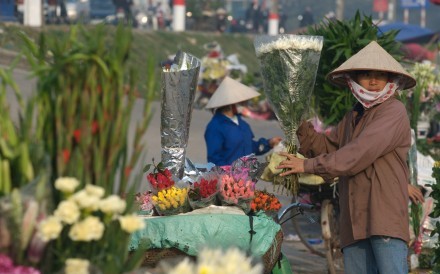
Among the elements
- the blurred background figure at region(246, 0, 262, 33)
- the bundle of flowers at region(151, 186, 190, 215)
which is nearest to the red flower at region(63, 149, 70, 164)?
the bundle of flowers at region(151, 186, 190, 215)

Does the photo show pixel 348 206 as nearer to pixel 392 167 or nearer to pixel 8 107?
pixel 392 167

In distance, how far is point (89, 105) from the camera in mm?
3383

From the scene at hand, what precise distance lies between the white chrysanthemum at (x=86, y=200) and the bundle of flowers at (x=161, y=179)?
9.35 ft

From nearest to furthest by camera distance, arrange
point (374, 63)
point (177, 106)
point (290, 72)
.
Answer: point (374, 63) < point (290, 72) < point (177, 106)

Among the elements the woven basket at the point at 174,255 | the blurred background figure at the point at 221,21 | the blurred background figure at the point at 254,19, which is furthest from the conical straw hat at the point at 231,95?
the blurred background figure at the point at 254,19

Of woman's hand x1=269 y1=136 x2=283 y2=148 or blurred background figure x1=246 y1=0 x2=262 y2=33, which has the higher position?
woman's hand x1=269 y1=136 x2=283 y2=148

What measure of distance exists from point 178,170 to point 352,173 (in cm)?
146

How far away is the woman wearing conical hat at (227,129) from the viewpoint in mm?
8352

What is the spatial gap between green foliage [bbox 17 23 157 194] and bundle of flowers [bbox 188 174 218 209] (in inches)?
96.5

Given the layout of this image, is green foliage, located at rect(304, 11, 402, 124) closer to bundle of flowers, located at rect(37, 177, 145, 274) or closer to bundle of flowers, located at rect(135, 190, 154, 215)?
bundle of flowers, located at rect(135, 190, 154, 215)

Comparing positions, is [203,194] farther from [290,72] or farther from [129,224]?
[129,224]

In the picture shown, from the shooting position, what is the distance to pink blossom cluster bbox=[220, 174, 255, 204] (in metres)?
5.95

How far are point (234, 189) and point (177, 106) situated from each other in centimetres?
81

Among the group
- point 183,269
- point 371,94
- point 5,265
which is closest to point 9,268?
point 5,265
